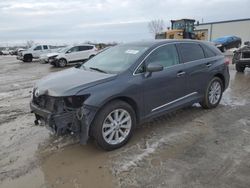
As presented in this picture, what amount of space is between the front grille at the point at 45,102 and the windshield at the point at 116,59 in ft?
3.43

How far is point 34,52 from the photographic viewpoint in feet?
90.3

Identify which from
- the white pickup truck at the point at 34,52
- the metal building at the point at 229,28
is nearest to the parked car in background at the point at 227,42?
the metal building at the point at 229,28

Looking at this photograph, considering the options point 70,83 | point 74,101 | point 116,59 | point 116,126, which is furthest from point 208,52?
point 74,101

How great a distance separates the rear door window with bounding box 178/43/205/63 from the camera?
5333mm

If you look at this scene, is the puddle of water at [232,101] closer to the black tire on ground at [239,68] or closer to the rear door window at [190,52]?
the rear door window at [190,52]

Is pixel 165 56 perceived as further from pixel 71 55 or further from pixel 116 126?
pixel 71 55

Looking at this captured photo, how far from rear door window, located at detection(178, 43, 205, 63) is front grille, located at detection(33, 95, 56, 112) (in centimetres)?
268

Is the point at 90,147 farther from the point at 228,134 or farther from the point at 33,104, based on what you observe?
the point at 228,134

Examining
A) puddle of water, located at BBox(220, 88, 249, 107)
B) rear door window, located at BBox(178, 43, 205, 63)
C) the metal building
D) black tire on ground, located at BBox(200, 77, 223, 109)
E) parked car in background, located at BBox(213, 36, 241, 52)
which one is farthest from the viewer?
the metal building

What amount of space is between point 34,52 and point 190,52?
80.8 feet

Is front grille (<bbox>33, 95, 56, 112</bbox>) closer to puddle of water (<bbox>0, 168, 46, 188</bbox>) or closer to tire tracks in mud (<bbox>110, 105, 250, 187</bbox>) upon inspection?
puddle of water (<bbox>0, 168, 46, 188</bbox>)

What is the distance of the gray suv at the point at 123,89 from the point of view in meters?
3.82

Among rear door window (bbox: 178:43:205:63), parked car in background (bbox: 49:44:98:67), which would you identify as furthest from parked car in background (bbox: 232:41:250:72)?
parked car in background (bbox: 49:44:98:67)

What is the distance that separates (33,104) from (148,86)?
1.93 metres
